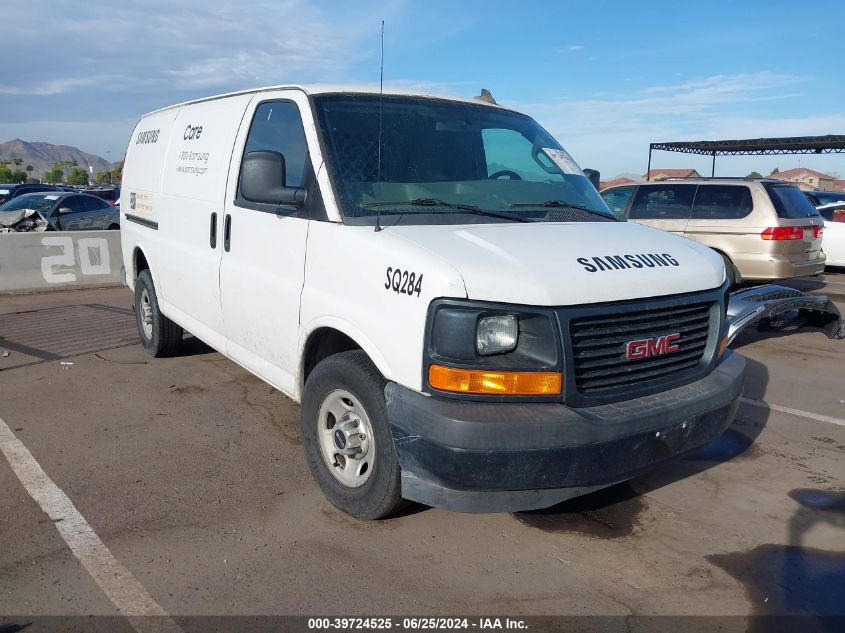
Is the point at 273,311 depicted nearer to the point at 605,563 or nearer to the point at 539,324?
the point at 539,324

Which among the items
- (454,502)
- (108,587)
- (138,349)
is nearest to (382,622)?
(454,502)

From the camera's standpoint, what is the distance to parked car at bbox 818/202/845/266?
46.3 ft

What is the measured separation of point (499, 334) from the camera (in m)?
3.08

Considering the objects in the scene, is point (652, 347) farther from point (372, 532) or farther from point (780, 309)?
point (780, 309)

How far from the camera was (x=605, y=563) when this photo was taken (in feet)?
11.1

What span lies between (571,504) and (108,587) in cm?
235

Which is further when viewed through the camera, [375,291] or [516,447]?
[375,291]

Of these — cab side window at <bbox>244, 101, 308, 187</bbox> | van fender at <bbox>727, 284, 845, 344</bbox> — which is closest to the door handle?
cab side window at <bbox>244, 101, 308, 187</bbox>

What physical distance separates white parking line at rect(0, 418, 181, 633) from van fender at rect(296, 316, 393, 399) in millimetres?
1272

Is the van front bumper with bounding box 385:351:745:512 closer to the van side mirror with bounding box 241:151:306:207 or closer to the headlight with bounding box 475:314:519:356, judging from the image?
the headlight with bounding box 475:314:519:356

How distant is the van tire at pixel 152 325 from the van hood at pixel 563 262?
3.80 meters

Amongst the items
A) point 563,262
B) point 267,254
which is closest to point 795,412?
point 563,262

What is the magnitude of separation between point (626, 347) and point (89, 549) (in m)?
2.70

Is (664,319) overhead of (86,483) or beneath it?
overhead
